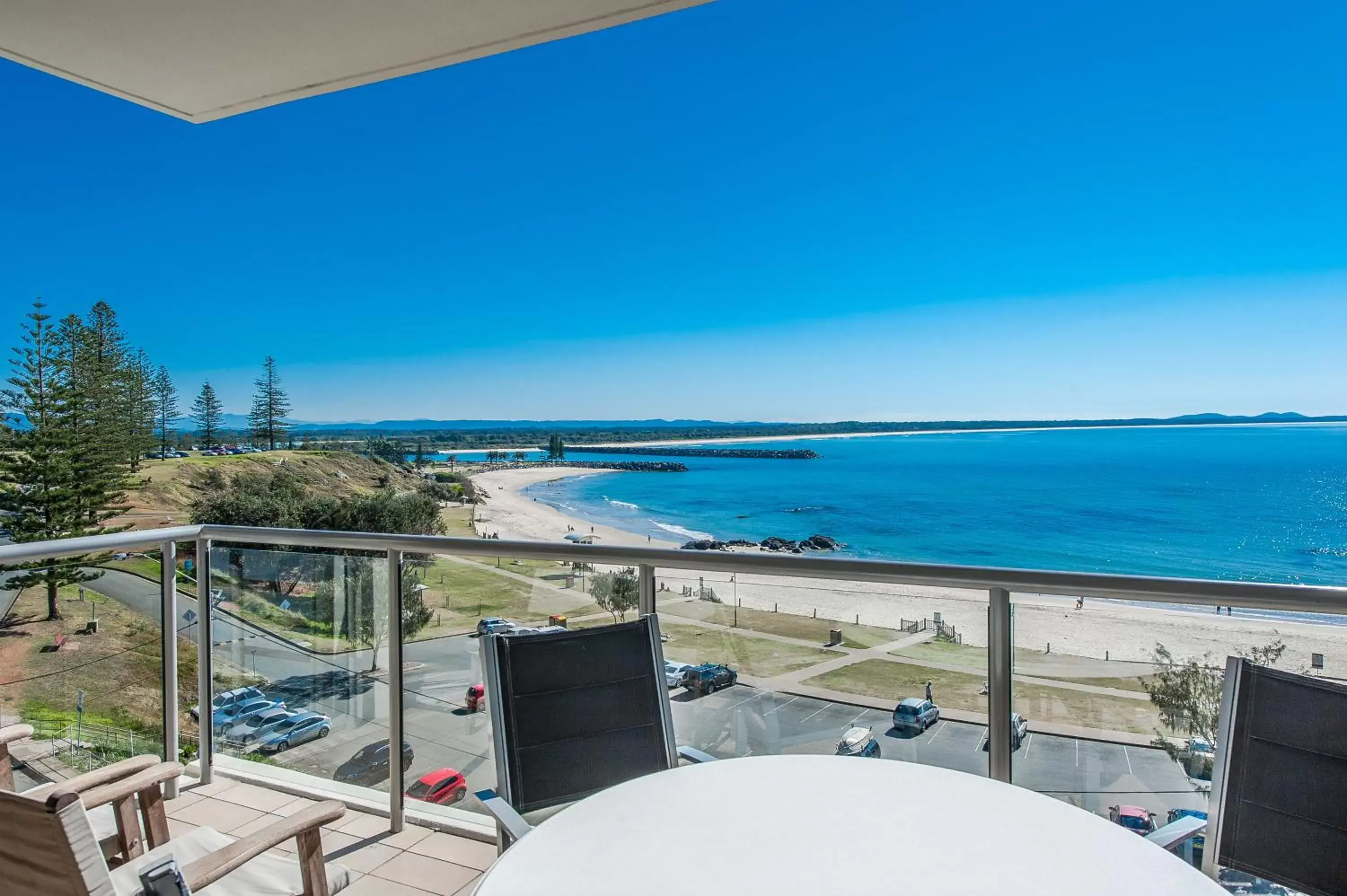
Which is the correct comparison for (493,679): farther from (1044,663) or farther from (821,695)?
(1044,663)

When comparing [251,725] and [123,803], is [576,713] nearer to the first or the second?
[123,803]

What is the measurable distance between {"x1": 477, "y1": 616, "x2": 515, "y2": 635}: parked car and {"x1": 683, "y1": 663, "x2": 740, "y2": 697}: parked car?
0.68 metres

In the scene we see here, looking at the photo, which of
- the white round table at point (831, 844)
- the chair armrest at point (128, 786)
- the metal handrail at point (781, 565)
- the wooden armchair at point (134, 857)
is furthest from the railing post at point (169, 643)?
the white round table at point (831, 844)

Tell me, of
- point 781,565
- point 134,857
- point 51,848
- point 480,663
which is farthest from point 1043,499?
point 51,848

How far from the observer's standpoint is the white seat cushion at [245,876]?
161 centimetres

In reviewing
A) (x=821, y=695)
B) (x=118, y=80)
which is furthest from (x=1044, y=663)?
(x=118, y=80)

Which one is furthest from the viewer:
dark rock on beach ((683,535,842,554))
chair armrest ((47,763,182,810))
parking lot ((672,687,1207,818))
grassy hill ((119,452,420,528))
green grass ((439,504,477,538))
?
dark rock on beach ((683,535,842,554))

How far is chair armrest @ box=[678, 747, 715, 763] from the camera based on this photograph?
6.12 ft

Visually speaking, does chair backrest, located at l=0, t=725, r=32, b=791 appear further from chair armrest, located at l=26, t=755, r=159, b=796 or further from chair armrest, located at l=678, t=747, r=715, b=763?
chair armrest, located at l=678, t=747, r=715, b=763

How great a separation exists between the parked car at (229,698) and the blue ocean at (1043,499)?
29798 mm

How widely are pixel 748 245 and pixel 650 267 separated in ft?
14.3

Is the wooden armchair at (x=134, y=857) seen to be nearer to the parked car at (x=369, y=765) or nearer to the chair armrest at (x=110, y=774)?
the chair armrest at (x=110, y=774)

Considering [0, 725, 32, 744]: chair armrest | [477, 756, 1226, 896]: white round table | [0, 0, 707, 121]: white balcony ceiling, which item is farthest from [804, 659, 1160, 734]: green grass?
[0, 725, 32, 744]: chair armrest

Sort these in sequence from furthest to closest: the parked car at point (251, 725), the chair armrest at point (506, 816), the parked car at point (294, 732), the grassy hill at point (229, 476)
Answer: the grassy hill at point (229, 476)
the parked car at point (251, 725)
the parked car at point (294, 732)
the chair armrest at point (506, 816)
